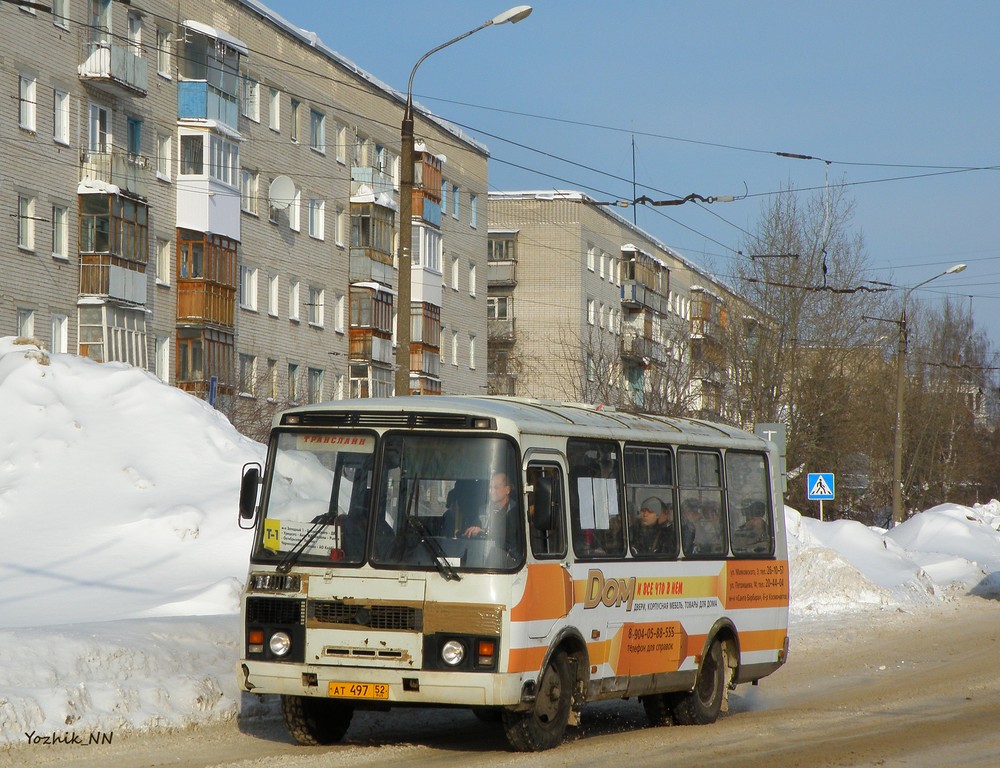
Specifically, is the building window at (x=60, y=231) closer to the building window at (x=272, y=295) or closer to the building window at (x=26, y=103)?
the building window at (x=26, y=103)

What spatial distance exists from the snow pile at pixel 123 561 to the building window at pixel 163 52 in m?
16.9

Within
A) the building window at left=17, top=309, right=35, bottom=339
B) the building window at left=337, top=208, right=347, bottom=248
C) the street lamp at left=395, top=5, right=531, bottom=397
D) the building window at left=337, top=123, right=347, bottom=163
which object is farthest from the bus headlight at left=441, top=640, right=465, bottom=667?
the building window at left=337, top=123, right=347, bottom=163

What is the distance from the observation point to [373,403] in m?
10.6

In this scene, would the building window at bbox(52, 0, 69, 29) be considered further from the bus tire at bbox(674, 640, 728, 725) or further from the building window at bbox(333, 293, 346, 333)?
the bus tire at bbox(674, 640, 728, 725)

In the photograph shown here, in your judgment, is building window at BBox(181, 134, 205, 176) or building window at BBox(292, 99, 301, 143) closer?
building window at BBox(181, 134, 205, 176)

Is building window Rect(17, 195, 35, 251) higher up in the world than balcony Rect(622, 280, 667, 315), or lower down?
lower down

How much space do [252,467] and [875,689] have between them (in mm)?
7254

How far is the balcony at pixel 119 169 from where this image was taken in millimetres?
37812

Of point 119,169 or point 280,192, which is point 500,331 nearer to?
point 280,192

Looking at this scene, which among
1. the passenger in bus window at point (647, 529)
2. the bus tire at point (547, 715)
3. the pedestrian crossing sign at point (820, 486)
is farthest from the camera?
the pedestrian crossing sign at point (820, 486)

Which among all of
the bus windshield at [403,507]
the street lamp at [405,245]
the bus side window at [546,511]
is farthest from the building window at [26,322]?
the bus side window at [546,511]

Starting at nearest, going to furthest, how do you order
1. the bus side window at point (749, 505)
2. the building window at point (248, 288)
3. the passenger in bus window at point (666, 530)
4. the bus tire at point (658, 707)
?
the passenger in bus window at point (666, 530)
the bus tire at point (658, 707)
the bus side window at point (749, 505)
the building window at point (248, 288)

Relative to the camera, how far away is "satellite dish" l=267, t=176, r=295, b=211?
4650cm

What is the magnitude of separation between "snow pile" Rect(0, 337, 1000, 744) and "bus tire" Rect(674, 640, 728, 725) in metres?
3.34
